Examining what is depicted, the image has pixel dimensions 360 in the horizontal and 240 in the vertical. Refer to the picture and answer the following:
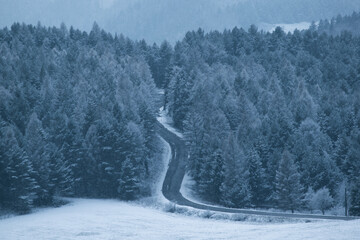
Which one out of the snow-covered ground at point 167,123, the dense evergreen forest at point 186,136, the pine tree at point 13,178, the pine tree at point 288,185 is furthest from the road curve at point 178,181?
the pine tree at point 13,178

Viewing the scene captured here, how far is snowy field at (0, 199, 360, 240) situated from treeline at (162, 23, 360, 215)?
35.5 feet

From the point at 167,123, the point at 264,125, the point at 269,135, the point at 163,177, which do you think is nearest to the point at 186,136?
the point at 163,177

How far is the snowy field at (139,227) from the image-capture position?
122ft

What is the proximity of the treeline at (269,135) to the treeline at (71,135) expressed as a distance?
9354 mm

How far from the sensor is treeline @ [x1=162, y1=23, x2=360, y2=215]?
5841 centimetres

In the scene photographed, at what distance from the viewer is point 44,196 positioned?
5700cm

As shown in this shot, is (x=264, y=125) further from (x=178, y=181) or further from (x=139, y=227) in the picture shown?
(x=139, y=227)

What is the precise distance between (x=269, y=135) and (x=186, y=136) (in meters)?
14.1

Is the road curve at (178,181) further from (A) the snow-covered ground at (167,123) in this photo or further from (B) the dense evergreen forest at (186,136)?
(B) the dense evergreen forest at (186,136)

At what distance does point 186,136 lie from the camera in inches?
2840

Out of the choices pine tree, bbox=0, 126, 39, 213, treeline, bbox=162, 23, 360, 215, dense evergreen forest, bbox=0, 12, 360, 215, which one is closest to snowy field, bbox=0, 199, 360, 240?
pine tree, bbox=0, 126, 39, 213

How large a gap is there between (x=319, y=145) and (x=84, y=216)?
111 ft

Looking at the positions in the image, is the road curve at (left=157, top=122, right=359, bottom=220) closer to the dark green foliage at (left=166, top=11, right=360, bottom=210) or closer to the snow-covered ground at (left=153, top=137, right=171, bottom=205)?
the snow-covered ground at (left=153, top=137, right=171, bottom=205)

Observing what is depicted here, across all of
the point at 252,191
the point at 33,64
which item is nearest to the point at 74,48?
the point at 33,64
